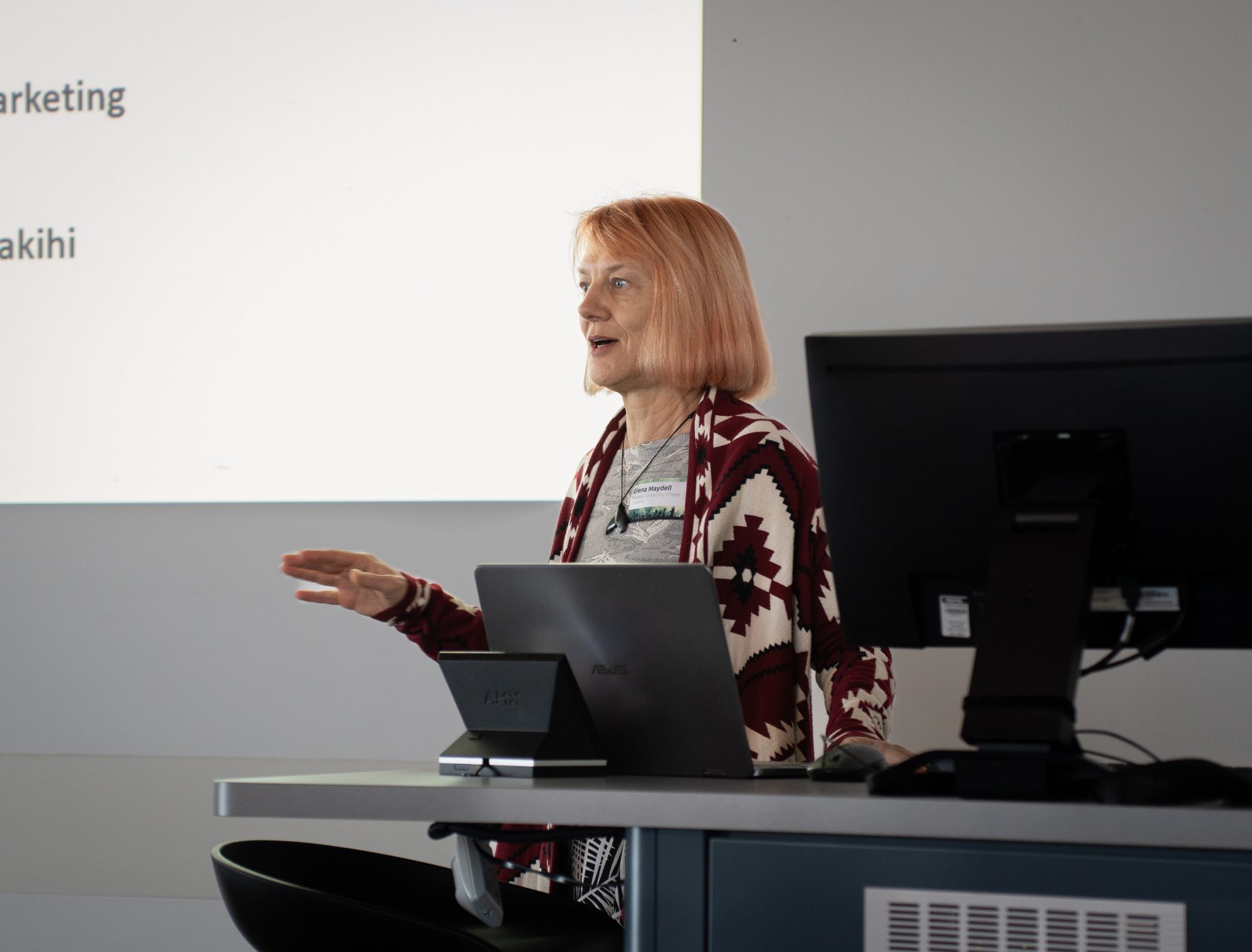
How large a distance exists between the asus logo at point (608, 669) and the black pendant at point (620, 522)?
0.60 meters

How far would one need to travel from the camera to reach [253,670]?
2705 mm

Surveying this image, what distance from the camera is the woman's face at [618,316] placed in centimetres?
192

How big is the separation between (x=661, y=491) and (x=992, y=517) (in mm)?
789

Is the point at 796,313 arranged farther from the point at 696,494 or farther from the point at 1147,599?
the point at 1147,599

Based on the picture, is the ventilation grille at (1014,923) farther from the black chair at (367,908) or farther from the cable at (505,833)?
the black chair at (367,908)

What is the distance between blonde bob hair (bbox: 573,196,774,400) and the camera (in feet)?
6.25

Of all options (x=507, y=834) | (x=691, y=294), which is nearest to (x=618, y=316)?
(x=691, y=294)

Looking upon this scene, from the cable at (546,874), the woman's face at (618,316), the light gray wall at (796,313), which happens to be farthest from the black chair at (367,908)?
the light gray wall at (796,313)

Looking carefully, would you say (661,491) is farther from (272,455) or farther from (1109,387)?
(272,455)

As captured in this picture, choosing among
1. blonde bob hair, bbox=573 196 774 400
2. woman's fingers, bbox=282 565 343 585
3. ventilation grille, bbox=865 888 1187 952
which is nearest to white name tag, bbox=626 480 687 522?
blonde bob hair, bbox=573 196 774 400

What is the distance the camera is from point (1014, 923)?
89 centimetres

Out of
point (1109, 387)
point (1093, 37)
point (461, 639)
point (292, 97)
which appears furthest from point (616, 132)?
point (1109, 387)

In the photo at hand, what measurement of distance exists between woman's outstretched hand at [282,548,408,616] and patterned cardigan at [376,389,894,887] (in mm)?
37

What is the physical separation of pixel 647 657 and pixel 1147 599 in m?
0.47
